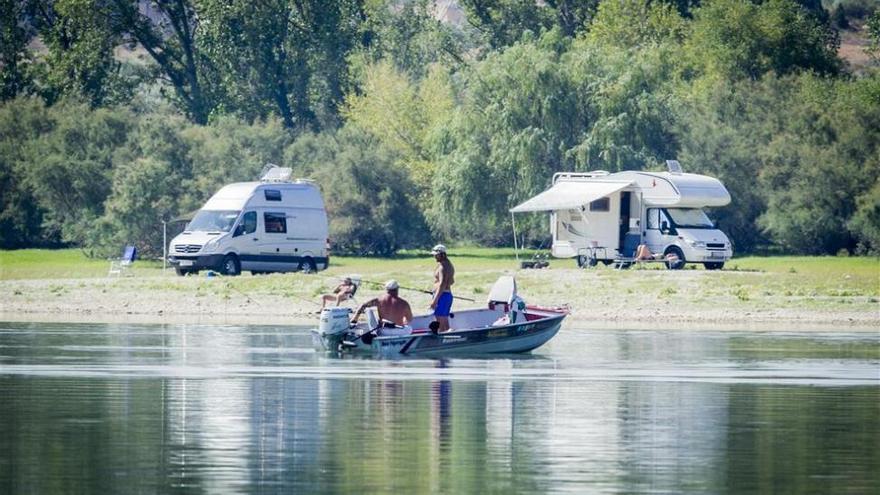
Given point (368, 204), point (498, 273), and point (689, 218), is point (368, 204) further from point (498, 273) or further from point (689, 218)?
point (498, 273)

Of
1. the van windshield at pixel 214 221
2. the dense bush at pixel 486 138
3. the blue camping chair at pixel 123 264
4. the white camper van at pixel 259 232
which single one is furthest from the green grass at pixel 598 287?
the dense bush at pixel 486 138

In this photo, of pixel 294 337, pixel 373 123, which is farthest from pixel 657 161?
pixel 294 337

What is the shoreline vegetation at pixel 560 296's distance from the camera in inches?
1764

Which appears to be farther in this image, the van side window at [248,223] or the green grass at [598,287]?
the van side window at [248,223]

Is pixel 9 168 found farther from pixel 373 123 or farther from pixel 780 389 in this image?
pixel 780 389

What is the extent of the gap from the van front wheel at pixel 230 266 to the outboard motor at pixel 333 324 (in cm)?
2078

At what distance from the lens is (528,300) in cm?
4719

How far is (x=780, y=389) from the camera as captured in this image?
90.7ft

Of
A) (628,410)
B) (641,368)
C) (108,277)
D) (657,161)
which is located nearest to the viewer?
(628,410)

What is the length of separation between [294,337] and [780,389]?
523 inches

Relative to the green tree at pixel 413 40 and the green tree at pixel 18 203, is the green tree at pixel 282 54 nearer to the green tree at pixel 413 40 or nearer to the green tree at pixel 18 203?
the green tree at pixel 413 40

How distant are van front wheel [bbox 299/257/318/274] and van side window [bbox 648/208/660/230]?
9.89 metres

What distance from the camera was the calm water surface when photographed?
18.6 m

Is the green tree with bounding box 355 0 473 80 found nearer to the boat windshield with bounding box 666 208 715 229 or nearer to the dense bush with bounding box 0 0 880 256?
the dense bush with bounding box 0 0 880 256
